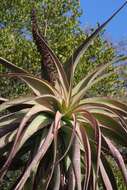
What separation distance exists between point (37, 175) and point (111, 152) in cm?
59

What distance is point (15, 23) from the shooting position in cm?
1492

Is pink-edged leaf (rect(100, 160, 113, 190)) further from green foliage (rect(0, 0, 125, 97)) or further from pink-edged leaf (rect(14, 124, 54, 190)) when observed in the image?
green foliage (rect(0, 0, 125, 97))

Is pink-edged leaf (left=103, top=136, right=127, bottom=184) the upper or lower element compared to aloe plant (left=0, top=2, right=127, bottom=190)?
lower

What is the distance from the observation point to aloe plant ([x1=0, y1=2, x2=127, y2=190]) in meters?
5.13

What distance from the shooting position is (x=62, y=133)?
552 centimetres

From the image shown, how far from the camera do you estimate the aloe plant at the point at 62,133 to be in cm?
513

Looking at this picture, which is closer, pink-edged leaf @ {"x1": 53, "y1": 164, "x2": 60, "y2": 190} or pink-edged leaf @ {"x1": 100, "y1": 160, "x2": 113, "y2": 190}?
pink-edged leaf @ {"x1": 53, "y1": 164, "x2": 60, "y2": 190}

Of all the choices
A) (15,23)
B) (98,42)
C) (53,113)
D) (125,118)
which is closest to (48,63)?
(53,113)

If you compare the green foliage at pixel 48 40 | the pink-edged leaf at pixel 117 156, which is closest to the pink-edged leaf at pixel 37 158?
the pink-edged leaf at pixel 117 156

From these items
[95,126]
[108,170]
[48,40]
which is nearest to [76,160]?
[95,126]

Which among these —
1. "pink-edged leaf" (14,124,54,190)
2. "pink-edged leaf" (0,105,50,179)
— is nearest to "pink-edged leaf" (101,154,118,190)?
"pink-edged leaf" (14,124,54,190)

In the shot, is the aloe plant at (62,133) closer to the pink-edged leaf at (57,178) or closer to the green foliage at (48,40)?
the pink-edged leaf at (57,178)

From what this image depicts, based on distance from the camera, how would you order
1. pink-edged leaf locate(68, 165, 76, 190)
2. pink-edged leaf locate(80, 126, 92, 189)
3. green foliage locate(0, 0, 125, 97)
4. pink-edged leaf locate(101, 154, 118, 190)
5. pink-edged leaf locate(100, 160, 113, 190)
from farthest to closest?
1. green foliage locate(0, 0, 125, 97)
2. pink-edged leaf locate(101, 154, 118, 190)
3. pink-edged leaf locate(100, 160, 113, 190)
4. pink-edged leaf locate(68, 165, 76, 190)
5. pink-edged leaf locate(80, 126, 92, 189)

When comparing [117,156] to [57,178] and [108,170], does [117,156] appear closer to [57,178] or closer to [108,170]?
[108,170]
